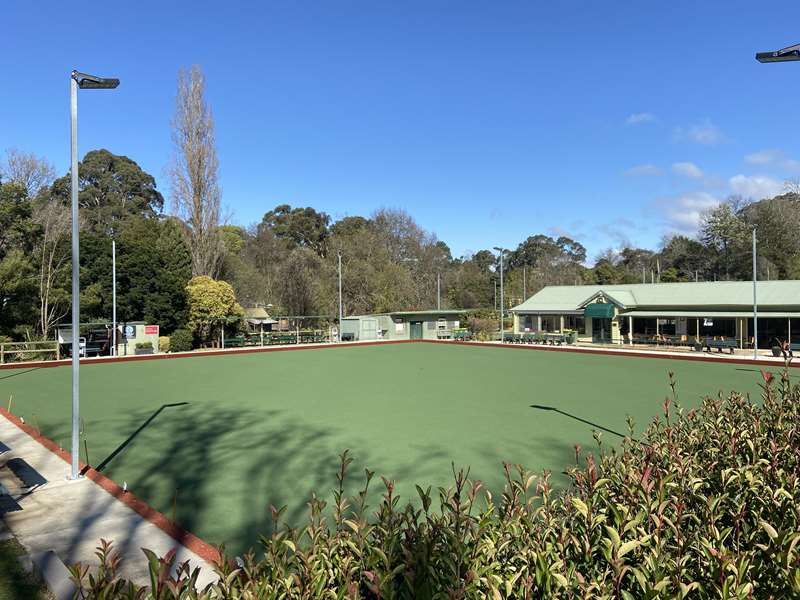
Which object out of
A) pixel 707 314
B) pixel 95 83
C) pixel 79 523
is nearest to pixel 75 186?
pixel 95 83

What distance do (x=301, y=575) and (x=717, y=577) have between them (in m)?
1.94

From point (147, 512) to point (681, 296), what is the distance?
121 feet

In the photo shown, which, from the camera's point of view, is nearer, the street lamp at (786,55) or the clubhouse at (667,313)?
the street lamp at (786,55)

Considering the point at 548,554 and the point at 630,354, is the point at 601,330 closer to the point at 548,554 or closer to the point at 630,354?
the point at 630,354

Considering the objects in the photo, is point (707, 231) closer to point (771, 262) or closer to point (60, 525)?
point (771, 262)

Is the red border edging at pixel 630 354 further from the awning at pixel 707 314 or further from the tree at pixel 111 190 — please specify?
the tree at pixel 111 190

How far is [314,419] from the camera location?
42.4 ft

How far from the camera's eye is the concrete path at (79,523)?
222 inches

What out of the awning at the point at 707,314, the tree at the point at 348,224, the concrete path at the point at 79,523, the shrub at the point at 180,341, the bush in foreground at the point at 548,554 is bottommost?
the concrete path at the point at 79,523

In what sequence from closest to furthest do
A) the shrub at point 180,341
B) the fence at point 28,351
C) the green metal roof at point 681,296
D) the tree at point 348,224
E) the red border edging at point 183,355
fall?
the red border edging at point 183,355 → the fence at point 28,351 → the green metal roof at point 681,296 → the shrub at point 180,341 → the tree at point 348,224

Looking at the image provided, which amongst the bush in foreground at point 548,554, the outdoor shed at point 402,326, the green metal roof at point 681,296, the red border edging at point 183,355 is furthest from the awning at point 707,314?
the bush in foreground at point 548,554

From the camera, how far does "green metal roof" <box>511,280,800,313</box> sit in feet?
105

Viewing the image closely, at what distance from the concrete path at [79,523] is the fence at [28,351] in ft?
68.3

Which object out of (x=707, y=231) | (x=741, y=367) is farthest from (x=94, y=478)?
(x=707, y=231)
